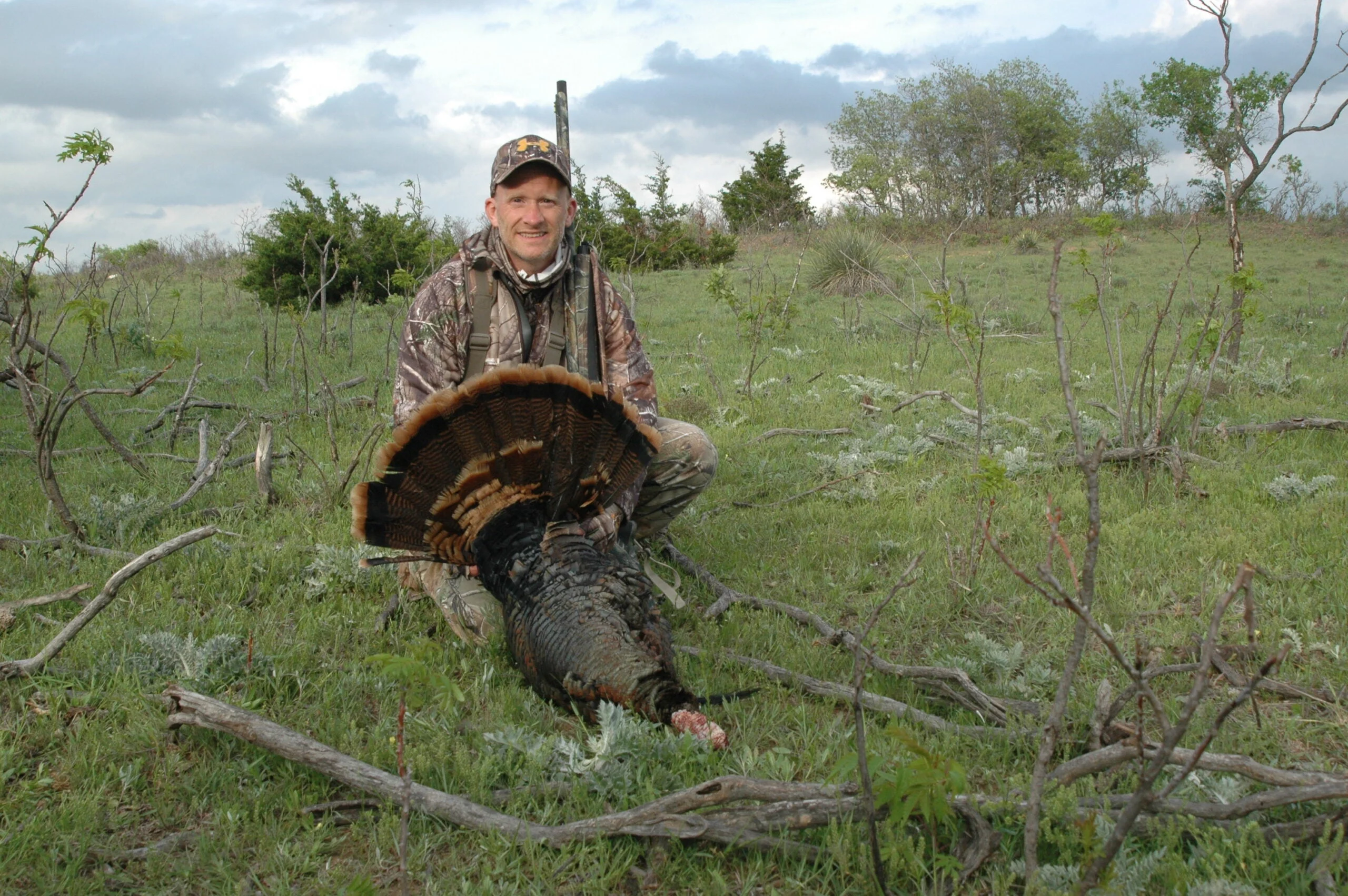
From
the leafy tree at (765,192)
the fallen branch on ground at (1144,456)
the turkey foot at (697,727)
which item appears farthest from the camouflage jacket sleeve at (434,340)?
the leafy tree at (765,192)

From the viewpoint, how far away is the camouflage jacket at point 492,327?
4012mm

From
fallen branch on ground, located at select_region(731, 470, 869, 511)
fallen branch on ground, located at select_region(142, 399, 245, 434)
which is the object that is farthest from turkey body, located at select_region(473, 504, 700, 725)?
fallen branch on ground, located at select_region(142, 399, 245, 434)

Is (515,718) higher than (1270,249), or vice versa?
(1270,249)

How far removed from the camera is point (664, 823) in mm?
2340

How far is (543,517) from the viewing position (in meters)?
3.31

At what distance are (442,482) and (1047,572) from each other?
2022mm

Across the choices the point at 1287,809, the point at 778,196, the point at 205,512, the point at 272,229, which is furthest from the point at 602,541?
the point at 778,196

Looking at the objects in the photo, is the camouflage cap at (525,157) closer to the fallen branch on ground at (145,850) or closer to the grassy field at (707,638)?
the grassy field at (707,638)

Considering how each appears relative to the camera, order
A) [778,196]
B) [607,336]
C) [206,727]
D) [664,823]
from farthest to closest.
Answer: [778,196] → [607,336] → [206,727] → [664,823]

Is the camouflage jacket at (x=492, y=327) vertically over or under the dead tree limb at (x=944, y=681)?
over

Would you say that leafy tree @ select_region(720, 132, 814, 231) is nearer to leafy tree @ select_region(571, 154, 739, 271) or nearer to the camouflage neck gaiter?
leafy tree @ select_region(571, 154, 739, 271)

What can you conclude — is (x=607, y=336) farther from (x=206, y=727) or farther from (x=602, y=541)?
(x=206, y=727)

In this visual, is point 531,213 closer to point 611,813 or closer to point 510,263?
point 510,263

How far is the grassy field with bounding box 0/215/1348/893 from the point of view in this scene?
2354mm
